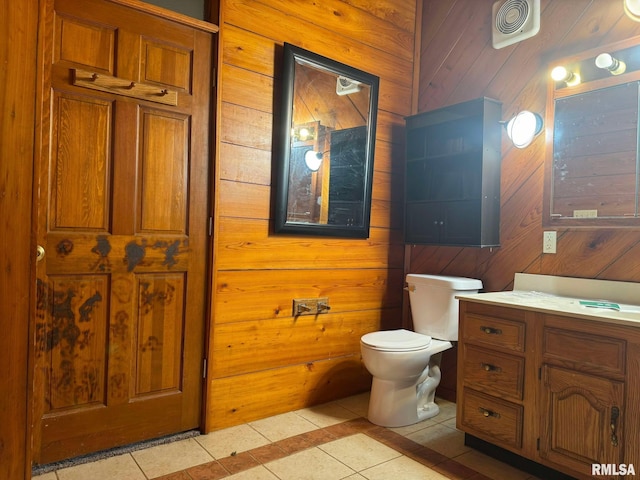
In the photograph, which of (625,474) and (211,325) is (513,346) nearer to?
(625,474)

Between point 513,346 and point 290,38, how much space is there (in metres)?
2.00

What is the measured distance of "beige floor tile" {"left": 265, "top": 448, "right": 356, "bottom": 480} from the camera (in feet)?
6.14

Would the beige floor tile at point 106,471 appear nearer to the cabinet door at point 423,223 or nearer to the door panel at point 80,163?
the door panel at point 80,163

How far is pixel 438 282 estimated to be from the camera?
2.57 meters

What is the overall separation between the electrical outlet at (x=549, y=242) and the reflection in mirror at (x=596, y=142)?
0.06 meters

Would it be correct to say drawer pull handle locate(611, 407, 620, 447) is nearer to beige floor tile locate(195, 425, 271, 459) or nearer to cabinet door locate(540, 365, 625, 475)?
cabinet door locate(540, 365, 625, 475)

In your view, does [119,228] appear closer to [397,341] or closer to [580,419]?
[397,341]

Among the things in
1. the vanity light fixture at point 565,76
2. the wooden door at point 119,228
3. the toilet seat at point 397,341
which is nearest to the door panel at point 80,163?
the wooden door at point 119,228

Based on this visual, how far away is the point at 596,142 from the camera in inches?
84.3

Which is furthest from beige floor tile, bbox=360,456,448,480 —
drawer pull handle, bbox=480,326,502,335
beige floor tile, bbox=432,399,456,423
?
drawer pull handle, bbox=480,326,502,335

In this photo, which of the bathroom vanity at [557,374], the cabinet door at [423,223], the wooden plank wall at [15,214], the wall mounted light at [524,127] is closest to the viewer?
the wooden plank wall at [15,214]

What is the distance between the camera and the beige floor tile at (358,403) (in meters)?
2.60

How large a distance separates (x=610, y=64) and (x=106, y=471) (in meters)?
2.91

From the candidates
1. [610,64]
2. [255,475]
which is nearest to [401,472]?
[255,475]
